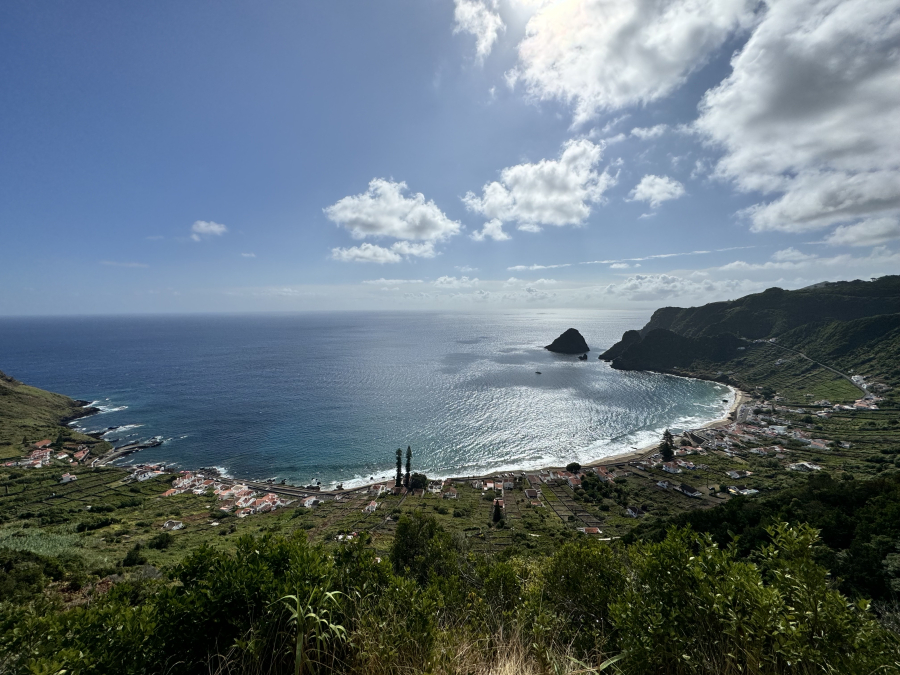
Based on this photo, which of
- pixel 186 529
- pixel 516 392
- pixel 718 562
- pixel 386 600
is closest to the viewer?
pixel 718 562

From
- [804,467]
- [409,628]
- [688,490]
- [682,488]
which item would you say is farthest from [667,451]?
[409,628]

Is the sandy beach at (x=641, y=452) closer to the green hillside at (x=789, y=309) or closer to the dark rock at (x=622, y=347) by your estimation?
the dark rock at (x=622, y=347)

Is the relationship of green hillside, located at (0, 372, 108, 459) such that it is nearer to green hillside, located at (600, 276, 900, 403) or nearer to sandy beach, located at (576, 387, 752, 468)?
sandy beach, located at (576, 387, 752, 468)

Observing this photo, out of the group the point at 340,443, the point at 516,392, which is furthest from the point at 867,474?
the point at 340,443

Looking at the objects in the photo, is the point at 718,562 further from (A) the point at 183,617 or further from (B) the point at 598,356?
(B) the point at 598,356

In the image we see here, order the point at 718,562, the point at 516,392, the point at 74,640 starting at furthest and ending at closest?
the point at 516,392, the point at 718,562, the point at 74,640
